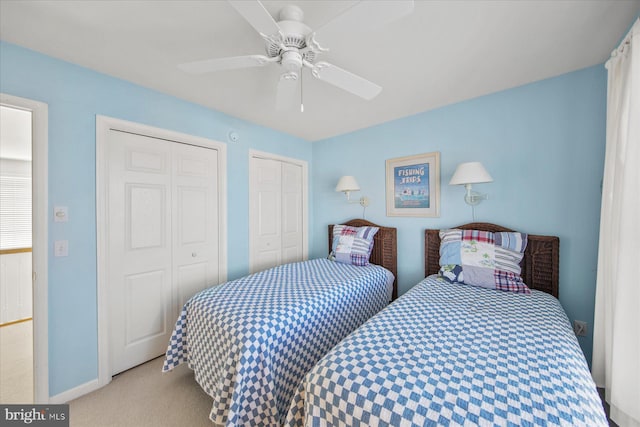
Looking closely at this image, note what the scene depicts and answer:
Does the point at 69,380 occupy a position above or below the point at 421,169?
below

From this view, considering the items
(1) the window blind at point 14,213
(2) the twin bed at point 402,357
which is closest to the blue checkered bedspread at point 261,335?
(2) the twin bed at point 402,357

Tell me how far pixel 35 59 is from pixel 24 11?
44cm

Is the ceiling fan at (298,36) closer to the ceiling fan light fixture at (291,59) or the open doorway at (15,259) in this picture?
the ceiling fan light fixture at (291,59)

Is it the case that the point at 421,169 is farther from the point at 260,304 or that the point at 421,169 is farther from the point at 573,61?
the point at 260,304

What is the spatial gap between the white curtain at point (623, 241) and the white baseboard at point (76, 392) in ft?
10.7

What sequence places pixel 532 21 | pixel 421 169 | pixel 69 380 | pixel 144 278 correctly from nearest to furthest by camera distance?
pixel 532 21, pixel 69 380, pixel 144 278, pixel 421 169

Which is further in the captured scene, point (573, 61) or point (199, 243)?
point (199, 243)

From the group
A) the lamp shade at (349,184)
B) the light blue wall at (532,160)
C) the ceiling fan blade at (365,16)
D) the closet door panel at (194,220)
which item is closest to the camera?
the ceiling fan blade at (365,16)

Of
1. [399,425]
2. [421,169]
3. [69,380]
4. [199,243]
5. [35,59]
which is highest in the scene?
[35,59]

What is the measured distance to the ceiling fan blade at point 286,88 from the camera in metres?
1.39

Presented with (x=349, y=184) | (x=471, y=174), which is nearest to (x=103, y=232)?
(x=349, y=184)

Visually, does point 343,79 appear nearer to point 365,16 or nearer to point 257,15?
point 365,16

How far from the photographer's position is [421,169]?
2629 mm

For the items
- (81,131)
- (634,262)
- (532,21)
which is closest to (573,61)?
(532,21)
